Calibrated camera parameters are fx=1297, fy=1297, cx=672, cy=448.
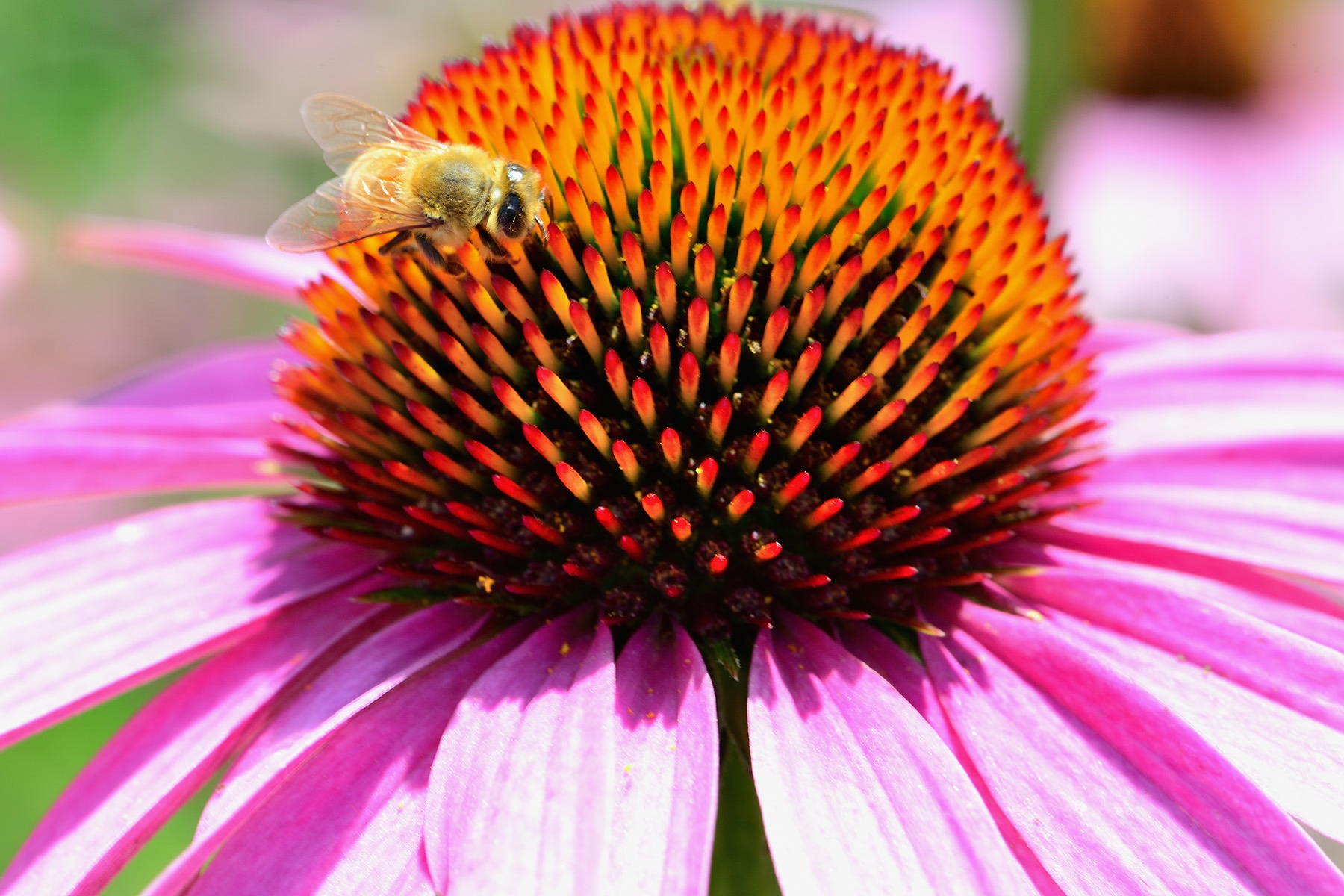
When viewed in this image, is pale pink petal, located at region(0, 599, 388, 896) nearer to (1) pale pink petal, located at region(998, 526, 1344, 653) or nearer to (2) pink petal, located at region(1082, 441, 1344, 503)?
(1) pale pink petal, located at region(998, 526, 1344, 653)

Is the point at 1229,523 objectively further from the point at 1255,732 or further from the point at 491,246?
the point at 491,246

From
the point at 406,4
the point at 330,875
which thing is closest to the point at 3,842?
the point at 330,875

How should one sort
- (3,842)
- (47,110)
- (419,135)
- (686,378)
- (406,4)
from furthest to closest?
(406,4), (47,110), (3,842), (419,135), (686,378)

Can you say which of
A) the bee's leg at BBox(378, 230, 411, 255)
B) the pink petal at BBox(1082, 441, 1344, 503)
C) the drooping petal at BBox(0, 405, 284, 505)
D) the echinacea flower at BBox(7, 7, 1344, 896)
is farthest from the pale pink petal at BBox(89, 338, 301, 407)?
the pink petal at BBox(1082, 441, 1344, 503)

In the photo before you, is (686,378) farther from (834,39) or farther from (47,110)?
(47,110)

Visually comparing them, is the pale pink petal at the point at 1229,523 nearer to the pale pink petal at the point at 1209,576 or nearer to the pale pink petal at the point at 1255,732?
the pale pink petal at the point at 1209,576

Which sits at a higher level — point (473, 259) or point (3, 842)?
point (473, 259)

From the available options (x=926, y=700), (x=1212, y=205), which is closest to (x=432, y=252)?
(x=926, y=700)

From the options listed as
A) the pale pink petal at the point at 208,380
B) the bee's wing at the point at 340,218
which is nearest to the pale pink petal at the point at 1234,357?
the bee's wing at the point at 340,218
